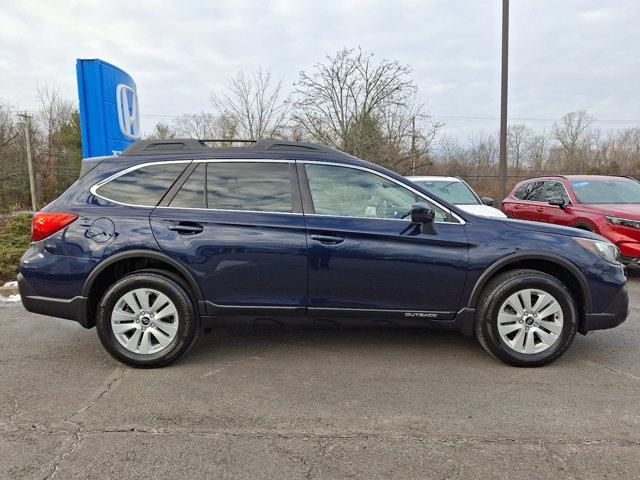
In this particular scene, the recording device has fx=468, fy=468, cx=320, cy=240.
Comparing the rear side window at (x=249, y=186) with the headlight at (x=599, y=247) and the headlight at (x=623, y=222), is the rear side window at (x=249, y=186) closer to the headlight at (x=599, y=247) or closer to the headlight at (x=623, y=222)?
the headlight at (x=599, y=247)

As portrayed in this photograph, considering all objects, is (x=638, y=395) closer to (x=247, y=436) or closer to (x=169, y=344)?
(x=247, y=436)

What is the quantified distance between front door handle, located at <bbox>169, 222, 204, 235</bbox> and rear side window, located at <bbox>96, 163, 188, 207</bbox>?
0.94ft

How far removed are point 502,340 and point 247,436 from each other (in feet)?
7.12

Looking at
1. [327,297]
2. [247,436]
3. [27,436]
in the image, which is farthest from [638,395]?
[27,436]

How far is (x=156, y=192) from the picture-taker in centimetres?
387

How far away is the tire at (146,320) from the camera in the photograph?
3719 millimetres

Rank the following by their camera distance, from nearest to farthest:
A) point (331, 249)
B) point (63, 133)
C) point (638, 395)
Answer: point (638, 395) → point (331, 249) → point (63, 133)

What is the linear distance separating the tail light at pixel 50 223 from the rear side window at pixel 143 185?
12.2 inches

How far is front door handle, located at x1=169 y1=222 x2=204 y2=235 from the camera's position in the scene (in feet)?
12.2

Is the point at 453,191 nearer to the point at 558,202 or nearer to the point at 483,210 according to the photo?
the point at 483,210

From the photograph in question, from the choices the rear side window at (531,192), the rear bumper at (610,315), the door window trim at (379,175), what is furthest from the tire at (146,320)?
the rear side window at (531,192)

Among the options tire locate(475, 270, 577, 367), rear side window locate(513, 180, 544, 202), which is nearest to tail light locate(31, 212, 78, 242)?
→ tire locate(475, 270, 577, 367)

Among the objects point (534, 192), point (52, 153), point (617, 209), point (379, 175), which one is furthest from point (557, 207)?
point (52, 153)

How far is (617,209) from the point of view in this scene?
712cm
